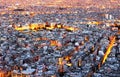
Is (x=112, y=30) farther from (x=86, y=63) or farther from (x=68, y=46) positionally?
(x=86, y=63)

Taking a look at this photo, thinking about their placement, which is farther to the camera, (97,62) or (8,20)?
(8,20)

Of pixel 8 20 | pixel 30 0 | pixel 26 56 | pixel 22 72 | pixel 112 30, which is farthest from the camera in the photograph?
pixel 30 0

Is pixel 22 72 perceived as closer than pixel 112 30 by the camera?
Yes

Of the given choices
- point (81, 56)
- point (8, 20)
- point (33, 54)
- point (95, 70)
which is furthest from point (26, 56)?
point (8, 20)

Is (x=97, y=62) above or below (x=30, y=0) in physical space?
above

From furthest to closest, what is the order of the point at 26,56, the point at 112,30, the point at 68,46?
the point at 112,30 < the point at 68,46 < the point at 26,56

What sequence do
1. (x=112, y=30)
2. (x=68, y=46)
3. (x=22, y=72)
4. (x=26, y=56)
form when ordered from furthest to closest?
(x=112, y=30) < (x=68, y=46) < (x=26, y=56) < (x=22, y=72)

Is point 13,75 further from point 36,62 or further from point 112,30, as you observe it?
point 112,30

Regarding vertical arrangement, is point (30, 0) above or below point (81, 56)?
below

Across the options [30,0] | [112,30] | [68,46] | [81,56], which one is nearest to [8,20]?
[112,30]
